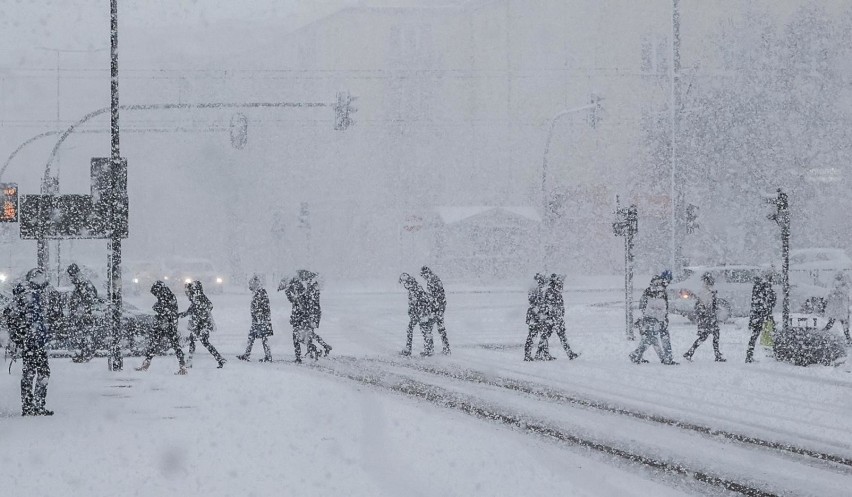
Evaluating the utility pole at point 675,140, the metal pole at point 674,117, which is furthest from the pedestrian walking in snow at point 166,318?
the metal pole at point 674,117

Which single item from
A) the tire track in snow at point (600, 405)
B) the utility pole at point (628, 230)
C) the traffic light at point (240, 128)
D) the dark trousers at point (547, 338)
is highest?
the traffic light at point (240, 128)

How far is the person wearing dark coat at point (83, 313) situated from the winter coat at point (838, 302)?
13.6 metres

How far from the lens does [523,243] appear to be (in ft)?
165

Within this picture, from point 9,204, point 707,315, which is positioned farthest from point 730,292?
point 9,204

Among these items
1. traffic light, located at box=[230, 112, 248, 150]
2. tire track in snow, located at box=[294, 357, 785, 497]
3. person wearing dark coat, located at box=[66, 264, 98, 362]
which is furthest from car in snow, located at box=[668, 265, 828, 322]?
person wearing dark coat, located at box=[66, 264, 98, 362]

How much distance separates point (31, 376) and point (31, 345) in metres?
0.36

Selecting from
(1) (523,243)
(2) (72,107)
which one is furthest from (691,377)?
(2) (72,107)

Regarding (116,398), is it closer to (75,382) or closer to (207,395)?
(207,395)

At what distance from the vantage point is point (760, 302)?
16.5 m

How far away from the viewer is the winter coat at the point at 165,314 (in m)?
15.1

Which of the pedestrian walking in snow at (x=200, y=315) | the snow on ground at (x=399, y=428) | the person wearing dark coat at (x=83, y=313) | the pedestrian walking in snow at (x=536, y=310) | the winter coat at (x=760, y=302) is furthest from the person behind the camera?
the pedestrian walking in snow at (x=536, y=310)

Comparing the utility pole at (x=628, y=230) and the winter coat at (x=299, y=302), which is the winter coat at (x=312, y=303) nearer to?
the winter coat at (x=299, y=302)

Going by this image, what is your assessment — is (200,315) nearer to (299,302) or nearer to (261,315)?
(261,315)

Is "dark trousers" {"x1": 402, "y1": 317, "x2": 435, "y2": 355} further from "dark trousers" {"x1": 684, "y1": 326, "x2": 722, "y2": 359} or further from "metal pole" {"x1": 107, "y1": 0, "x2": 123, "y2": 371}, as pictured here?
"metal pole" {"x1": 107, "y1": 0, "x2": 123, "y2": 371}
